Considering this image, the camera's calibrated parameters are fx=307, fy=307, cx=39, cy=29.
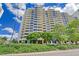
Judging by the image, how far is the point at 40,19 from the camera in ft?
18.3

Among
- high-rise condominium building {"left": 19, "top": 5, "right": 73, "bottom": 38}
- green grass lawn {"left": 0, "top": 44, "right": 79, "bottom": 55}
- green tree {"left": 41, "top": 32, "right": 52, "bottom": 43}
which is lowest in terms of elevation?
green grass lawn {"left": 0, "top": 44, "right": 79, "bottom": 55}

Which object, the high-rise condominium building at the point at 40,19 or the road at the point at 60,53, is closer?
the road at the point at 60,53

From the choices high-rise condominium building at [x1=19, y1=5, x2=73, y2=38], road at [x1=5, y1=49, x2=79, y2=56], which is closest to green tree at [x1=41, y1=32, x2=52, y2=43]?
high-rise condominium building at [x1=19, y1=5, x2=73, y2=38]

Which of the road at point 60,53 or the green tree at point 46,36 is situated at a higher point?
the green tree at point 46,36

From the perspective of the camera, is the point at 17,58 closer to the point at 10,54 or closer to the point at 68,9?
the point at 10,54

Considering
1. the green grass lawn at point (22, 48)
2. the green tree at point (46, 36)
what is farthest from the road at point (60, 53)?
the green tree at point (46, 36)

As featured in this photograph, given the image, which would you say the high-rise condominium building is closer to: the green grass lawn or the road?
the green grass lawn

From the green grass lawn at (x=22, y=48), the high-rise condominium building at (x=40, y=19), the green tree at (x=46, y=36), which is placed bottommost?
the green grass lawn at (x=22, y=48)

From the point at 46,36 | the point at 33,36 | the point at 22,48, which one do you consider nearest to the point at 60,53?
the point at 46,36

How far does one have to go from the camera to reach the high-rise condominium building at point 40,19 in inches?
218

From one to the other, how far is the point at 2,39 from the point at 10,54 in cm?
32

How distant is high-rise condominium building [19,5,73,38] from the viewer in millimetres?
5545

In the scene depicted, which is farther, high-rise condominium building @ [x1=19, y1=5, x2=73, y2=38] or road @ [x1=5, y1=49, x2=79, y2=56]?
high-rise condominium building @ [x1=19, y1=5, x2=73, y2=38]

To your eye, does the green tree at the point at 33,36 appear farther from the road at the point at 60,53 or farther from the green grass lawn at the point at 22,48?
the road at the point at 60,53
